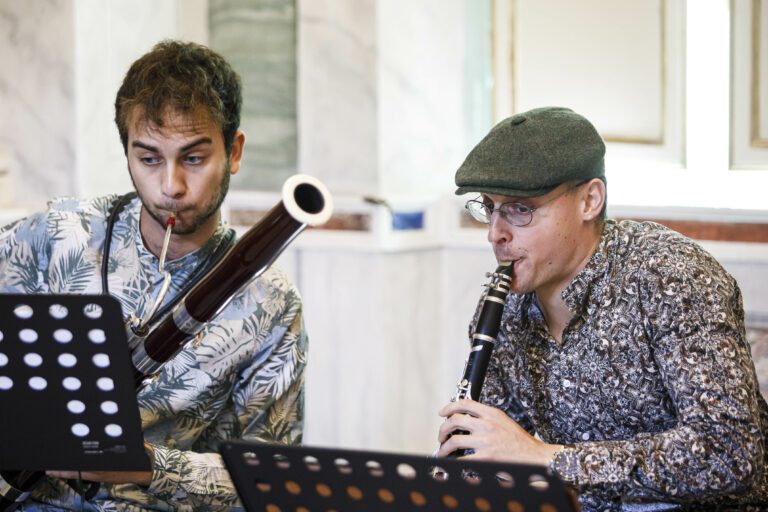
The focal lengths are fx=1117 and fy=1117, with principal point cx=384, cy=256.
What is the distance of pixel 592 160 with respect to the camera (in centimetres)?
225

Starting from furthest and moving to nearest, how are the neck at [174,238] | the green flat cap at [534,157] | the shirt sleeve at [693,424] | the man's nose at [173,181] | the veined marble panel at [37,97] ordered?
the veined marble panel at [37,97] → the neck at [174,238] → the man's nose at [173,181] → the green flat cap at [534,157] → the shirt sleeve at [693,424]

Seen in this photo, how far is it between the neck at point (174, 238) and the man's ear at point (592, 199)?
2.66ft

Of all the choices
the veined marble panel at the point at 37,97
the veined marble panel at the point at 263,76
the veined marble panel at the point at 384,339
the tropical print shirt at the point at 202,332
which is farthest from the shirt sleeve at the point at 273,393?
the veined marble panel at the point at 263,76

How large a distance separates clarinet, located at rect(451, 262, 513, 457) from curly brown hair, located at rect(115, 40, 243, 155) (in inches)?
27.8

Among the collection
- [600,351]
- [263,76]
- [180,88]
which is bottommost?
[600,351]

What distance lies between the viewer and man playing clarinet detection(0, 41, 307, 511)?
236 cm

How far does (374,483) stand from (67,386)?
0.58 m

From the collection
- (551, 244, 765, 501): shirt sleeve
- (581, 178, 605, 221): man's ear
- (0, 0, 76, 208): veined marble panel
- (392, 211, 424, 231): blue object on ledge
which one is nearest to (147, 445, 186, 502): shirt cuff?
(551, 244, 765, 501): shirt sleeve

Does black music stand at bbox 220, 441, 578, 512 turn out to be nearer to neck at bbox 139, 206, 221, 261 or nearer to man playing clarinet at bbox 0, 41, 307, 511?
man playing clarinet at bbox 0, 41, 307, 511

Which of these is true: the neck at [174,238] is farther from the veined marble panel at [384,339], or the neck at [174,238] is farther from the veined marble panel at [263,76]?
the veined marble panel at [263,76]

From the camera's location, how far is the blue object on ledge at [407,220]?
4205mm

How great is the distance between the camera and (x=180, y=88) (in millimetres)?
2420

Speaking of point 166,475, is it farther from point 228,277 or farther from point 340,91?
point 340,91

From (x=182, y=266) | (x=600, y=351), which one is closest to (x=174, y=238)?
(x=182, y=266)
